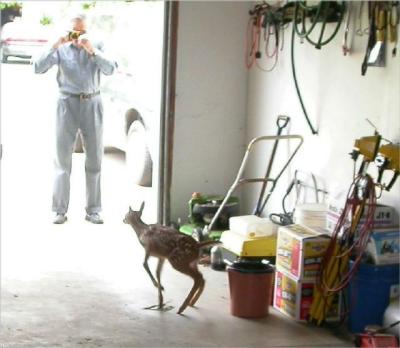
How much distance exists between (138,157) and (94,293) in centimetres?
265

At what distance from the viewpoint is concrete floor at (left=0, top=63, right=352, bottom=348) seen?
390cm

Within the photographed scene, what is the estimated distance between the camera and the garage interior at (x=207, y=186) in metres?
4.02

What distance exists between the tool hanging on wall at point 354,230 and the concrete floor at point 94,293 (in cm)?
20

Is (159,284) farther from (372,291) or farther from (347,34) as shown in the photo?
(347,34)

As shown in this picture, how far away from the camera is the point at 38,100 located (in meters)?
7.05

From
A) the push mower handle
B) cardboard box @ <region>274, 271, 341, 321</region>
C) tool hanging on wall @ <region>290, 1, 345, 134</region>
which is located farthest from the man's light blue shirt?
cardboard box @ <region>274, 271, 341, 321</region>

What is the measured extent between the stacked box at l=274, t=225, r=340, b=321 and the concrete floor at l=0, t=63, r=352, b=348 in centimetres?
9

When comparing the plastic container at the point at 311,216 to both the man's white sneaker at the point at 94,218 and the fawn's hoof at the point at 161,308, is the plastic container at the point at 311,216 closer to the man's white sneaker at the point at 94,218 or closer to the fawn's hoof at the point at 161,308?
the fawn's hoof at the point at 161,308

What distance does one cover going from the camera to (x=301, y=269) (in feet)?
13.5

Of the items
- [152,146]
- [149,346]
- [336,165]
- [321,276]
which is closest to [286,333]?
[321,276]

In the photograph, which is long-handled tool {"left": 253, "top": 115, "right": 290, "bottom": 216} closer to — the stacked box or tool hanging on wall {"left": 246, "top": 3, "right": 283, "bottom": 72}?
tool hanging on wall {"left": 246, "top": 3, "right": 283, "bottom": 72}

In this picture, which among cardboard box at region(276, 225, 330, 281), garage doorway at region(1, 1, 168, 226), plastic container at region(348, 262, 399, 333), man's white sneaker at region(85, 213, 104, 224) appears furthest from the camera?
man's white sneaker at region(85, 213, 104, 224)

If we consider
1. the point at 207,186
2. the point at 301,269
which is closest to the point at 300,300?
the point at 301,269

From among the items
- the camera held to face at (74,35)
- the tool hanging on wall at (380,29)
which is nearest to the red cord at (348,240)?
the tool hanging on wall at (380,29)
